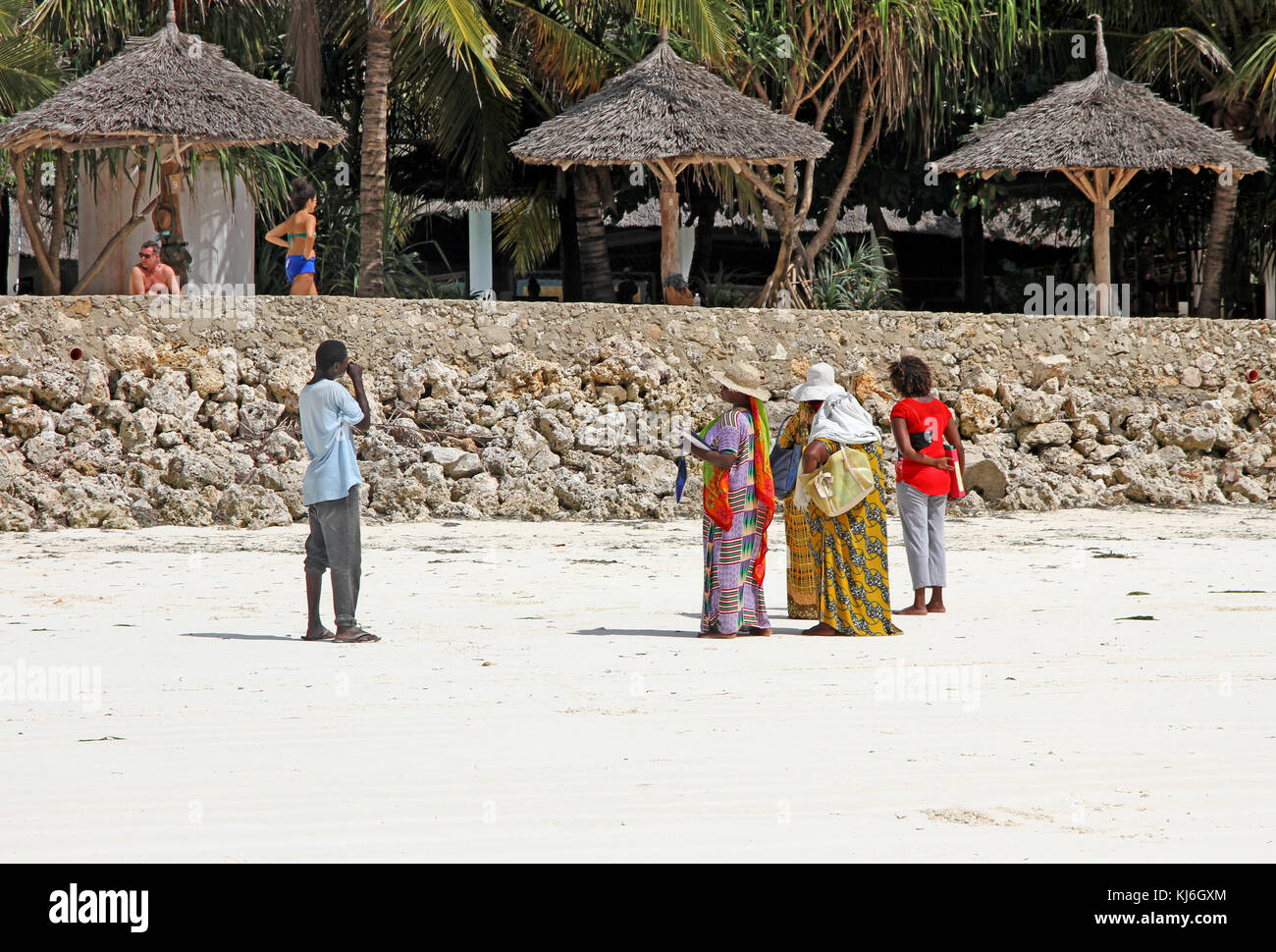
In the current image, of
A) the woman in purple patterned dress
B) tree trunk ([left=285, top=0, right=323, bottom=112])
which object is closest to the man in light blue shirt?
the woman in purple patterned dress

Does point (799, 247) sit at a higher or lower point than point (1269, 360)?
higher

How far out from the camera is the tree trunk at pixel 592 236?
17.1 m

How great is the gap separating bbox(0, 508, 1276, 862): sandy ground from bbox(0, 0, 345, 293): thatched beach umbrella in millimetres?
4336

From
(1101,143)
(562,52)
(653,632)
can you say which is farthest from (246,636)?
(1101,143)

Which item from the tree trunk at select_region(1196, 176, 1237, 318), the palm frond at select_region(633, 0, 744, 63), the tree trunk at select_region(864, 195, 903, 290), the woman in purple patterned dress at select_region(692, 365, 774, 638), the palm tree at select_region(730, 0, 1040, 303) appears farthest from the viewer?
the tree trunk at select_region(864, 195, 903, 290)

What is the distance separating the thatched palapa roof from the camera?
578 inches

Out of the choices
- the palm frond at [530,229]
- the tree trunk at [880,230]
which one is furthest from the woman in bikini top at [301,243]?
the tree trunk at [880,230]

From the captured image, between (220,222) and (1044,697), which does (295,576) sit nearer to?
(1044,697)

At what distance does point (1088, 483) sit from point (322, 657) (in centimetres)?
946

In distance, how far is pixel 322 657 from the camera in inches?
265

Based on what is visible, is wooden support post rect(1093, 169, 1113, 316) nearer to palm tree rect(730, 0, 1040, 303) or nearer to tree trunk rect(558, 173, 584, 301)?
palm tree rect(730, 0, 1040, 303)

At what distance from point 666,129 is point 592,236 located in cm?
→ 345

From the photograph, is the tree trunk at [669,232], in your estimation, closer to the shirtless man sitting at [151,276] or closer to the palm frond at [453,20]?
the palm frond at [453,20]

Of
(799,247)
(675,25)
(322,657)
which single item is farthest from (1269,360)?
(322,657)
